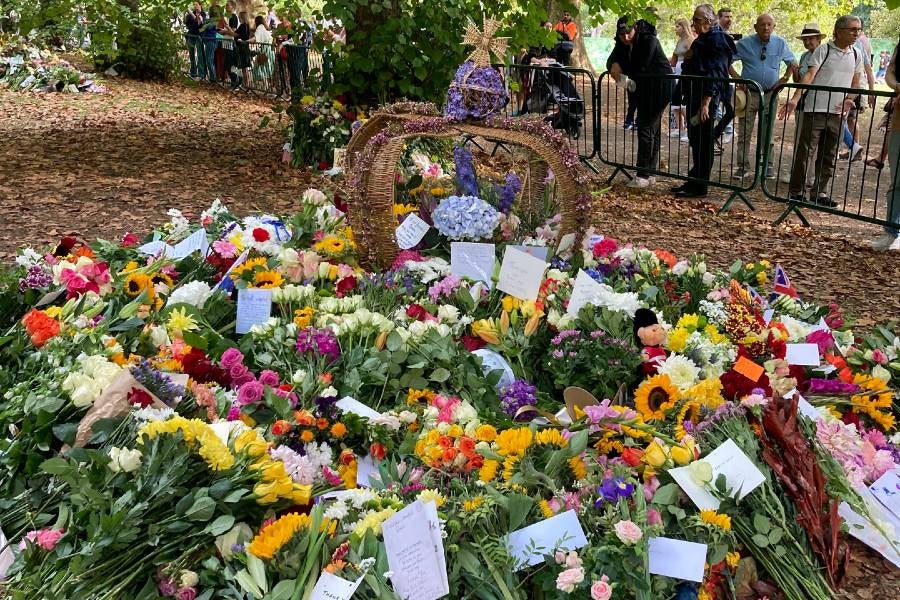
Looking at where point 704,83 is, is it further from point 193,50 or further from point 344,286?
point 193,50

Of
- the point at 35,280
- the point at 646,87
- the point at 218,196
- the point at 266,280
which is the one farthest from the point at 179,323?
the point at 646,87

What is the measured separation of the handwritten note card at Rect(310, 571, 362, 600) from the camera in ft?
6.23

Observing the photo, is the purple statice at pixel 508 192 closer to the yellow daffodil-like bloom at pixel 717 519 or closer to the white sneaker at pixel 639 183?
the yellow daffodil-like bloom at pixel 717 519

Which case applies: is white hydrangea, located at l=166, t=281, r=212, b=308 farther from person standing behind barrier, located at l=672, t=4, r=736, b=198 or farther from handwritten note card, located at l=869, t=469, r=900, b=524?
person standing behind barrier, located at l=672, t=4, r=736, b=198

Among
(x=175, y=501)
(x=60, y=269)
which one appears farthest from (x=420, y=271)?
(x=175, y=501)

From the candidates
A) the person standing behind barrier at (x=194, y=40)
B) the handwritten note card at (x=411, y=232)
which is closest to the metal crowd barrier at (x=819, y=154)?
the handwritten note card at (x=411, y=232)

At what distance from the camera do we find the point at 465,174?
3914 millimetres

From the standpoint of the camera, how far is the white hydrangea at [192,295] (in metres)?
3.29

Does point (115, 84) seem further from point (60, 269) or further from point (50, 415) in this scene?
point (50, 415)

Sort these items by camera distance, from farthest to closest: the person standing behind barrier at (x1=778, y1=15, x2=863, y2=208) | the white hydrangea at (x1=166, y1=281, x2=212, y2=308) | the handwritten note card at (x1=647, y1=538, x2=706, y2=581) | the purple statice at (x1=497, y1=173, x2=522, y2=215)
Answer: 1. the person standing behind barrier at (x1=778, y1=15, x2=863, y2=208)
2. the purple statice at (x1=497, y1=173, x2=522, y2=215)
3. the white hydrangea at (x1=166, y1=281, x2=212, y2=308)
4. the handwritten note card at (x1=647, y1=538, x2=706, y2=581)

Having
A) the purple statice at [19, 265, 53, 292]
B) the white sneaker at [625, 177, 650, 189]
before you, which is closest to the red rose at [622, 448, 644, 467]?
the purple statice at [19, 265, 53, 292]

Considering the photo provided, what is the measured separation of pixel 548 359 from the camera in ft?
9.94

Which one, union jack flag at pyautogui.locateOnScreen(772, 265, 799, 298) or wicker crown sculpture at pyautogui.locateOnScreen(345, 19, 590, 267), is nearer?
wicker crown sculpture at pyautogui.locateOnScreen(345, 19, 590, 267)

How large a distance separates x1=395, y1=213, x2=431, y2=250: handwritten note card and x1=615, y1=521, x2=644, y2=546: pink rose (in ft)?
6.56
